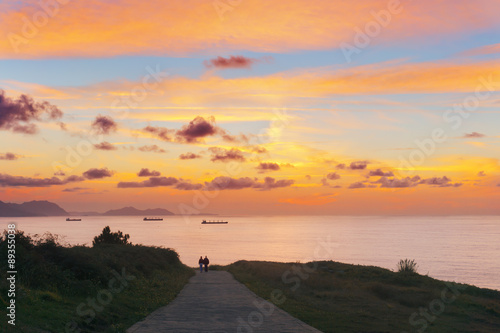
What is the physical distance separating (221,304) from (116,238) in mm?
34840

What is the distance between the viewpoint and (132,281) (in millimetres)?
28203

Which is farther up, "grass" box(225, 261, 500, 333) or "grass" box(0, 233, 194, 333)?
"grass" box(0, 233, 194, 333)

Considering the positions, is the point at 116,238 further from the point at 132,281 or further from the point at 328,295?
the point at 328,295

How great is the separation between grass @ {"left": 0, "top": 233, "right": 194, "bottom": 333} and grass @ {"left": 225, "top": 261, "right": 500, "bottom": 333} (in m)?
7.15

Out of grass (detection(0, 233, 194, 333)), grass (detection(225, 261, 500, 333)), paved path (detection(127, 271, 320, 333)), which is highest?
grass (detection(0, 233, 194, 333))

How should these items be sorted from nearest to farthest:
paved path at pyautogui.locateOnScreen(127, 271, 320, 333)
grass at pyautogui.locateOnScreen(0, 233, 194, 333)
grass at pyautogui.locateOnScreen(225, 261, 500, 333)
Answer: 1. grass at pyautogui.locateOnScreen(0, 233, 194, 333)
2. paved path at pyautogui.locateOnScreen(127, 271, 320, 333)
3. grass at pyautogui.locateOnScreen(225, 261, 500, 333)

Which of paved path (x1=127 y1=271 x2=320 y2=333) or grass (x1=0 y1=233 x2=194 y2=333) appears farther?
paved path (x1=127 y1=271 x2=320 y2=333)

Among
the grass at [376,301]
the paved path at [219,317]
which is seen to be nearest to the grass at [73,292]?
the paved path at [219,317]

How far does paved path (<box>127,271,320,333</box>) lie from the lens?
15.6m

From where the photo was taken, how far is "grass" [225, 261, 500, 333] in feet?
68.8

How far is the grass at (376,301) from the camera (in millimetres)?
20969

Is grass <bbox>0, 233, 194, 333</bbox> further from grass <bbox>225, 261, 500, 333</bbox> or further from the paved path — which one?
grass <bbox>225, 261, 500, 333</bbox>

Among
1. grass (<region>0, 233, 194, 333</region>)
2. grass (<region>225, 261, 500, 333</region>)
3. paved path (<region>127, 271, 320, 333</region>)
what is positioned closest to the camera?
grass (<region>0, 233, 194, 333</region>)

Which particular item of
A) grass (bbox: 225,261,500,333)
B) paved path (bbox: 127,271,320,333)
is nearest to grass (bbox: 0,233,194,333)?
paved path (bbox: 127,271,320,333)
